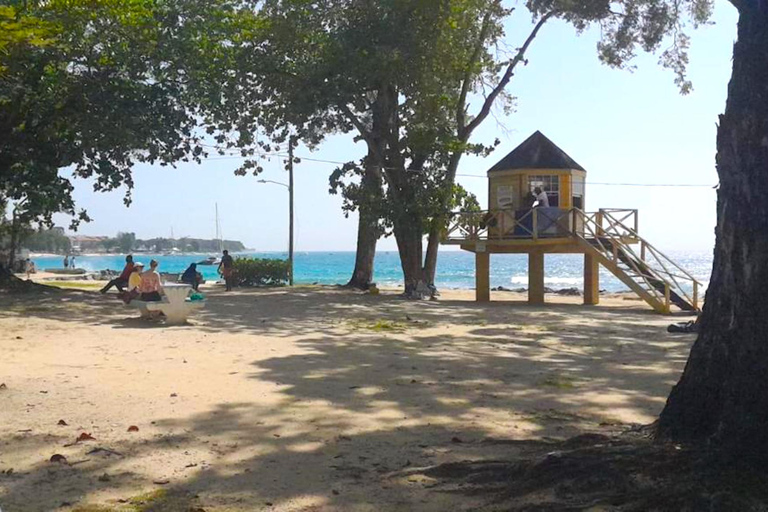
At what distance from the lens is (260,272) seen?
31.6 metres

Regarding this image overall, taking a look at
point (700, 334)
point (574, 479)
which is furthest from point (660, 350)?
point (574, 479)

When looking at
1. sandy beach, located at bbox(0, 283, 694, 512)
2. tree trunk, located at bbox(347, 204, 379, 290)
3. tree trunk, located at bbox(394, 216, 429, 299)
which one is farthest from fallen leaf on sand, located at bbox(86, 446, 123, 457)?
tree trunk, located at bbox(347, 204, 379, 290)

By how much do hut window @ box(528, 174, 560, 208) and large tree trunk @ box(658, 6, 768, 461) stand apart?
64.9 feet

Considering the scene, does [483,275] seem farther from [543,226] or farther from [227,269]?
[227,269]

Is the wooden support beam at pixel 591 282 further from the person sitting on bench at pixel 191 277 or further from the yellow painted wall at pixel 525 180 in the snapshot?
the person sitting on bench at pixel 191 277

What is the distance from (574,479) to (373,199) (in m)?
19.5

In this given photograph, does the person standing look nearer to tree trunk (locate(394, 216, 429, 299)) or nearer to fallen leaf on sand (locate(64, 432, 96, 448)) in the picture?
tree trunk (locate(394, 216, 429, 299))

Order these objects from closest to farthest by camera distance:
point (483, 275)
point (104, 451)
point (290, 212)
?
point (104, 451) → point (483, 275) → point (290, 212)

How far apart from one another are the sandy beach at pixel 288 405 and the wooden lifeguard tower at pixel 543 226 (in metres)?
8.78

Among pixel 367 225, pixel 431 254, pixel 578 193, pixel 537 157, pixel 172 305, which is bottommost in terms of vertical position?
pixel 172 305

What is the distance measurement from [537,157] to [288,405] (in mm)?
19149

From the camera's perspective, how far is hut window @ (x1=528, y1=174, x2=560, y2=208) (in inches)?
968

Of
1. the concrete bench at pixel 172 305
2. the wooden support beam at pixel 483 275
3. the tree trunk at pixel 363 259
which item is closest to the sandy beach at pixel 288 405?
the concrete bench at pixel 172 305

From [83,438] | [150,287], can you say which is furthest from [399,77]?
[83,438]
